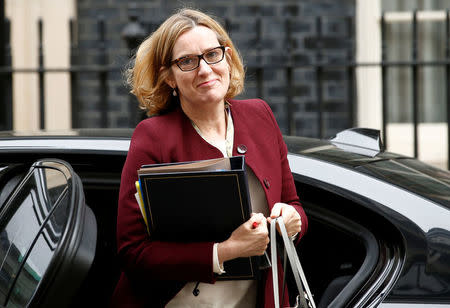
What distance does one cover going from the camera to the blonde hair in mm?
1713

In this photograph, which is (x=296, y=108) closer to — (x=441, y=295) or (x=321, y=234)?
(x=321, y=234)

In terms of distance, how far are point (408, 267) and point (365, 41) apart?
443cm

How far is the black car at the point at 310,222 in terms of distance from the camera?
4.78 feet

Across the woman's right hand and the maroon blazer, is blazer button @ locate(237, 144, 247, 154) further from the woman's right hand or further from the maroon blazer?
the woman's right hand

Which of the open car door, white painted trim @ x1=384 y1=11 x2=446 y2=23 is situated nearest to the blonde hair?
the open car door

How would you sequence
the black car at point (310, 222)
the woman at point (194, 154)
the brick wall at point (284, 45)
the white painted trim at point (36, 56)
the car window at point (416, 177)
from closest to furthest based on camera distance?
the black car at point (310, 222), the woman at point (194, 154), the car window at point (416, 177), the brick wall at point (284, 45), the white painted trim at point (36, 56)

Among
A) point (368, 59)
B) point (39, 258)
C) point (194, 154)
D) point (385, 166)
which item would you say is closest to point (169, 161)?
point (194, 154)

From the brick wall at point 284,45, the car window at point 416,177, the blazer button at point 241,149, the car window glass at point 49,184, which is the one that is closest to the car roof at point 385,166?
the car window at point 416,177

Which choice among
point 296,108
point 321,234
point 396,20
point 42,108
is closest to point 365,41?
point 396,20

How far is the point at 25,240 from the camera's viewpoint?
1.57 metres

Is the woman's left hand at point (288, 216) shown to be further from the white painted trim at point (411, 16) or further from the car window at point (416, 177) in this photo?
the white painted trim at point (411, 16)

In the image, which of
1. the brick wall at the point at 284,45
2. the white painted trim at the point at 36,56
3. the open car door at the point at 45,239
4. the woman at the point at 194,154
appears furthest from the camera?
the white painted trim at the point at 36,56

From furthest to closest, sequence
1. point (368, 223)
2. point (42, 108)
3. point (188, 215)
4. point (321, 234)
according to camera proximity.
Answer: point (42, 108)
point (321, 234)
point (368, 223)
point (188, 215)

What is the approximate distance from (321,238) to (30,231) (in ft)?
2.92
